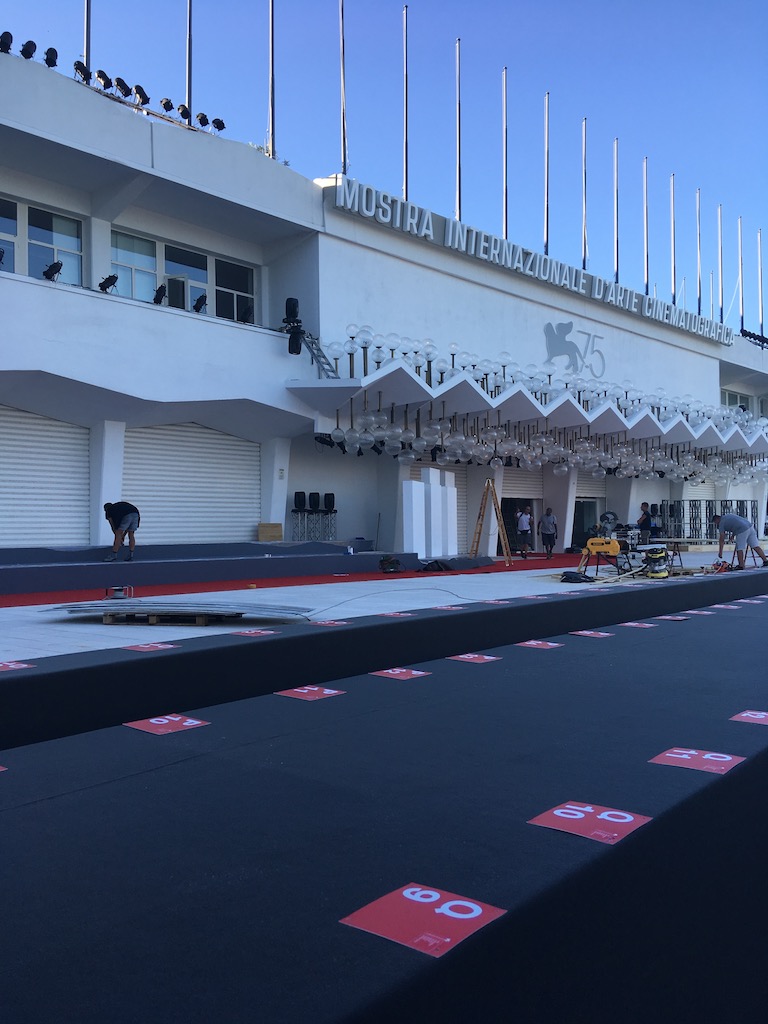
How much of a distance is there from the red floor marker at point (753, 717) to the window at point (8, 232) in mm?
16920

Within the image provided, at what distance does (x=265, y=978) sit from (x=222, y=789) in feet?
5.73

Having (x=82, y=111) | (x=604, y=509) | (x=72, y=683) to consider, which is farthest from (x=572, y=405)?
(x=72, y=683)

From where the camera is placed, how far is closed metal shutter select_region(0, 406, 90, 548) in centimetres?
1720

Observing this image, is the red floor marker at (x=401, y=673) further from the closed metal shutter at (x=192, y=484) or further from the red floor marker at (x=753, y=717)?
the closed metal shutter at (x=192, y=484)

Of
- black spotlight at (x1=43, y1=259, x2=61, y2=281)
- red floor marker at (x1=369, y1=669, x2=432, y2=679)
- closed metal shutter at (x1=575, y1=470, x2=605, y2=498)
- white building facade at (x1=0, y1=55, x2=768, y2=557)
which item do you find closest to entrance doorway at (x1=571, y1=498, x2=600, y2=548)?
closed metal shutter at (x1=575, y1=470, x2=605, y2=498)

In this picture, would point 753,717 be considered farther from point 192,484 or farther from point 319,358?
point 192,484

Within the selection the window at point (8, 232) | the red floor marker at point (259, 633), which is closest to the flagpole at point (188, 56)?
the window at point (8, 232)

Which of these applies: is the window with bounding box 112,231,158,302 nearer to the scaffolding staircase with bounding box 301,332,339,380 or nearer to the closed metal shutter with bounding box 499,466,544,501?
the scaffolding staircase with bounding box 301,332,339,380

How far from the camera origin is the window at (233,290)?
70.9 ft

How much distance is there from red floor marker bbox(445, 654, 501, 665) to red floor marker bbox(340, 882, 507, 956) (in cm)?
487

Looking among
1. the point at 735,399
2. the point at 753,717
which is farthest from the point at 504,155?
the point at 753,717

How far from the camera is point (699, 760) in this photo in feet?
13.4

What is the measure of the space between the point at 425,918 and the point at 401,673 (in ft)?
14.9

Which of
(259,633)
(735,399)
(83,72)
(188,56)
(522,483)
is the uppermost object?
(188,56)
